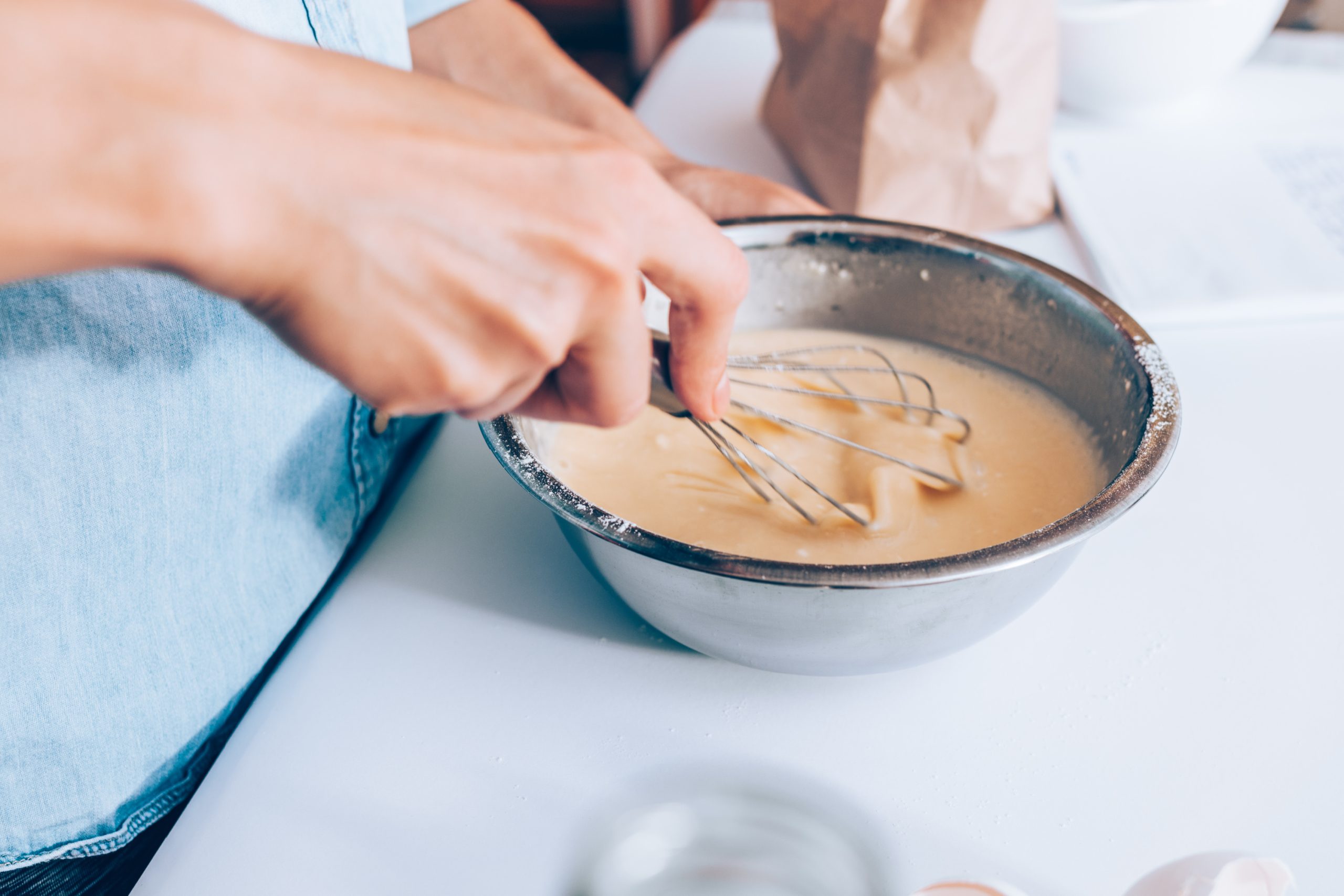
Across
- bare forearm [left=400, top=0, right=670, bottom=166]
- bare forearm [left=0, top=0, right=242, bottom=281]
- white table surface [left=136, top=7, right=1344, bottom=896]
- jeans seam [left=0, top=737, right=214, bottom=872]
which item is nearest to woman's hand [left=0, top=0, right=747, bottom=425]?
bare forearm [left=0, top=0, right=242, bottom=281]

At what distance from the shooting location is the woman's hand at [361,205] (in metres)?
0.27

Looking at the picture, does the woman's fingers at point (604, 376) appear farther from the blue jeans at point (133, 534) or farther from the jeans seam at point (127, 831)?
the jeans seam at point (127, 831)

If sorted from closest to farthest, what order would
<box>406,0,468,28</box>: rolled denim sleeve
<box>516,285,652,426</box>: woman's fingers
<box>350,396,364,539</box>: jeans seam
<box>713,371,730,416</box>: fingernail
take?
<box>516,285,652,426</box>: woman's fingers
<box>713,371,730,416</box>: fingernail
<box>350,396,364,539</box>: jeans seam
<box>406,0,468,28</box>: rolled denim sleeve

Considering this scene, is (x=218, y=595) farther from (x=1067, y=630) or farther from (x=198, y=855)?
(x=1067, y=630)

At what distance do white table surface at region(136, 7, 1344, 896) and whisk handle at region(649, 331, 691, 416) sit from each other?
14 centimetres

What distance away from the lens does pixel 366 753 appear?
502 millimetres

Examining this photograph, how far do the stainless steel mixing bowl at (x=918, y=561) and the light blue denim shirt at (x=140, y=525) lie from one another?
16 centimetres

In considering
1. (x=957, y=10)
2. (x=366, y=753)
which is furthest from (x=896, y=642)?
(x=957, y=10)

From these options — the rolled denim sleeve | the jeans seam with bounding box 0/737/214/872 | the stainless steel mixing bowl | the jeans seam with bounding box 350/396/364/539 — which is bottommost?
the jeans seam with bounding box 0/737/214/872

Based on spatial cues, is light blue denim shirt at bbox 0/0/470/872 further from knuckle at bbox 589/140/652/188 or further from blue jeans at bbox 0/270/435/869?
knuckle at bbox 589/140/652/188

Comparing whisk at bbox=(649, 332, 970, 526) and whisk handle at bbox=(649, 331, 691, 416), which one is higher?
whisk handle at bbox=(649, 331, 691, 416)

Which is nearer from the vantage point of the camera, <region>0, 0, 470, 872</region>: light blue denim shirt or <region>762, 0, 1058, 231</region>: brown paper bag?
<region>0, 0, 470, 872</region>: light blue denim shirt

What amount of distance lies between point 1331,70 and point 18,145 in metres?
1.49

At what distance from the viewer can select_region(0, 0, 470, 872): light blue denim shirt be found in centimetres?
46
